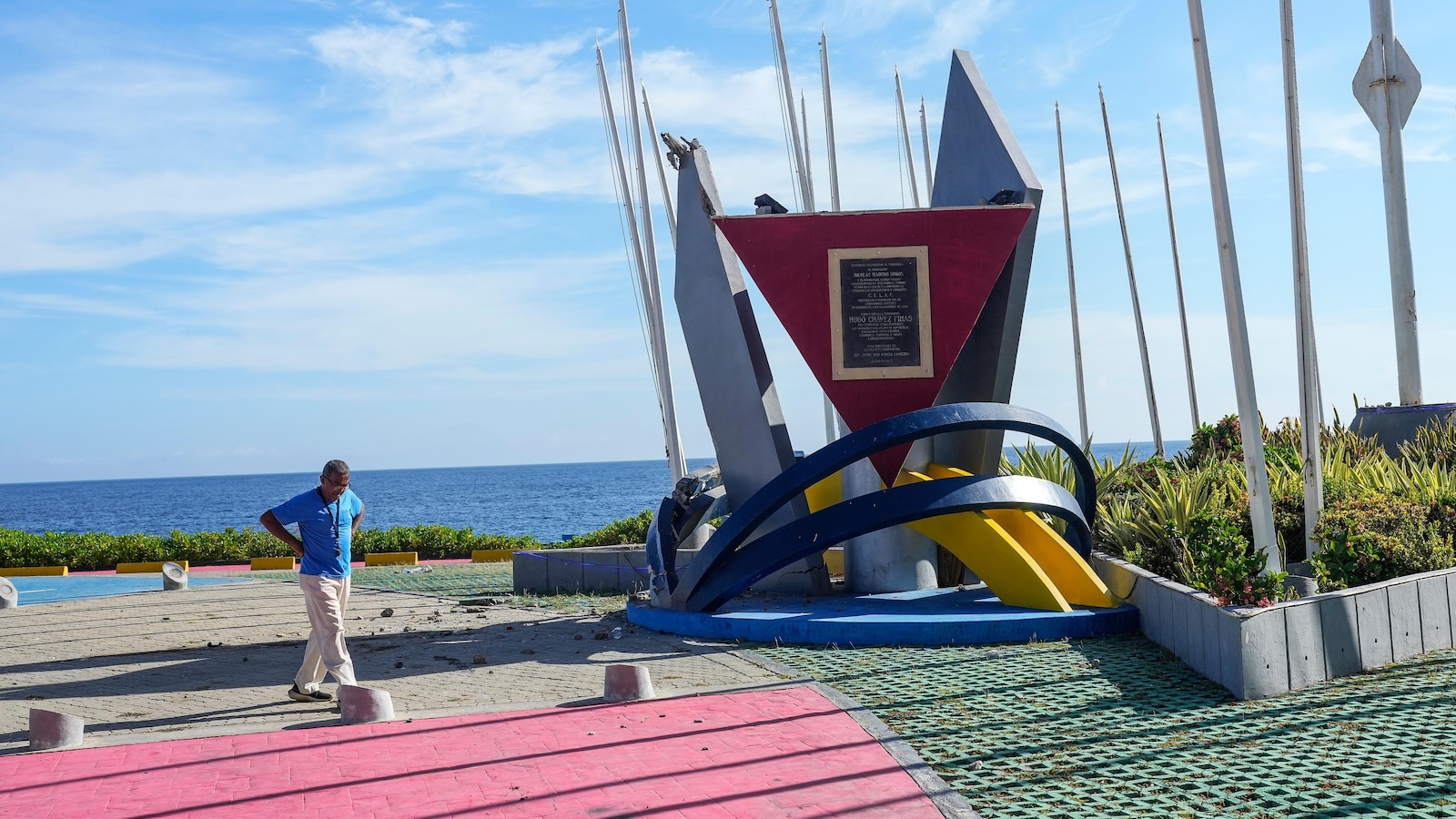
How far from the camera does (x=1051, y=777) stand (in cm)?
531

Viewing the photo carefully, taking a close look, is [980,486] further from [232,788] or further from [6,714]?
[6,714]

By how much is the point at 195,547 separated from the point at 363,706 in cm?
1751

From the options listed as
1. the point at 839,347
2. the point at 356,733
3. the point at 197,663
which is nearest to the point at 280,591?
the point at 197,663

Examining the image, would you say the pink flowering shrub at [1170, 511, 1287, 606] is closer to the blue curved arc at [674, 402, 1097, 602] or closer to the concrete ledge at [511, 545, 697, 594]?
the blue curved arc at [674, 402, 1097, 602]

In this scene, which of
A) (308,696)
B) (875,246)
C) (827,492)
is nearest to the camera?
(308,696)

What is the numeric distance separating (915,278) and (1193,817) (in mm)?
Answer: 6726

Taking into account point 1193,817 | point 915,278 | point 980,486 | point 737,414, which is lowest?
point 1193,817

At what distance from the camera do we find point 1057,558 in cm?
1020

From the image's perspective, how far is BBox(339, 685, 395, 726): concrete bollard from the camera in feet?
22.2

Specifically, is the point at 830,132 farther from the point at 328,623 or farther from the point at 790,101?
the point at 328,623

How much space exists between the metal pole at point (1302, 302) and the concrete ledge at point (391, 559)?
607 inches

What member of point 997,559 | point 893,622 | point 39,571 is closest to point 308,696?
point 893,622

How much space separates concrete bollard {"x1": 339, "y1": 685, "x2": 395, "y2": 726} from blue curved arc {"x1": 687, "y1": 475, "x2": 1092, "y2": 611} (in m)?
3.83

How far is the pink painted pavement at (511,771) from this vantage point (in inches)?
200
